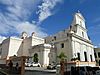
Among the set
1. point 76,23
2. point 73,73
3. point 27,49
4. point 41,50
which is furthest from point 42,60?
point 73,73

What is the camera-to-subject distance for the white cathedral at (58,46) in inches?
1730

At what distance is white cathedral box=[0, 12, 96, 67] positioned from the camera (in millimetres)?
43938

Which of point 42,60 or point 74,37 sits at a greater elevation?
point 74,37

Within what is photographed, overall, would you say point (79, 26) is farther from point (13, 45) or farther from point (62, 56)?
point (13, 45)

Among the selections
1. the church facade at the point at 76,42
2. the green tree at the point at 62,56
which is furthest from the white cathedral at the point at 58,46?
the green tree at the point at 62,56

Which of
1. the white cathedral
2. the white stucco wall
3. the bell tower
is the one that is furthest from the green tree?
the white stucco wall

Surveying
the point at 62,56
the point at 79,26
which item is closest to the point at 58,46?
the point at 62,56

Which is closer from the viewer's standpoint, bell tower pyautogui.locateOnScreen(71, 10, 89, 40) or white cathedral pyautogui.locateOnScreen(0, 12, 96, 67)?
white cathedral pyautogui.locateOnScreen(0, 12, 96, 67)

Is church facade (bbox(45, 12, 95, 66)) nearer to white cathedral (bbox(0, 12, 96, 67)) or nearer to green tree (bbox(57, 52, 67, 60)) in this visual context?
white cathedral (bbox(0, 12, 96, 67))

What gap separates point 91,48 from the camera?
5456cm

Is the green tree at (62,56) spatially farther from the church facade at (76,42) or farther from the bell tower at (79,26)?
the bell tower at (79,26)

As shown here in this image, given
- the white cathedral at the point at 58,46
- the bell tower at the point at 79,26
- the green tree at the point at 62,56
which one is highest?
the bell tower at the point at 79,26

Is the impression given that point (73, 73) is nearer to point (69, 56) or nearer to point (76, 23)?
point (69, 56)

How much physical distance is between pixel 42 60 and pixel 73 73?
78.0 feet
